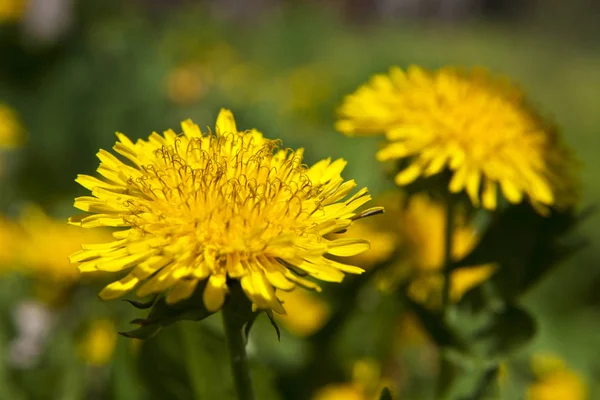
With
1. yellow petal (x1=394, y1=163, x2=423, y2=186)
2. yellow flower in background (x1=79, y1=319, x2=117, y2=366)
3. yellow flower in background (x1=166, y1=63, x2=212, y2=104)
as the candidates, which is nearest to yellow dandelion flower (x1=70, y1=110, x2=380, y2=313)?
yellow petal (x1=394, y1=163, x2=423, y2=186)

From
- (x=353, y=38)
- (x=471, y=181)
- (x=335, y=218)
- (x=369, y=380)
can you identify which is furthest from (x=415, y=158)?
(x=353, y=38)

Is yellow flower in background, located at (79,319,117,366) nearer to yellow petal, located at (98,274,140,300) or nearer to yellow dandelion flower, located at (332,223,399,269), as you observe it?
yellow dandelion flower, located at (332,223,399,269)

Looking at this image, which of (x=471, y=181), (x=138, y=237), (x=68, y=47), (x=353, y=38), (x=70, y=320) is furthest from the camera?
(x=353, y=38)

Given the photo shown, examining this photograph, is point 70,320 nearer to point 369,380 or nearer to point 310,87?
point 369,380

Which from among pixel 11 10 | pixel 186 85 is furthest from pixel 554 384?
pixel 11 10

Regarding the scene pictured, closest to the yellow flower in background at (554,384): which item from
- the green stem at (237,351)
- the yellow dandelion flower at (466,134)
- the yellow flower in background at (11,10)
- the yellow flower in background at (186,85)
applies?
the yellow dandelion flower at (466,134)

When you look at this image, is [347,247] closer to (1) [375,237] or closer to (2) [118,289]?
(2) [118,289]

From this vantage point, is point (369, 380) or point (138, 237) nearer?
point (138, 237)
